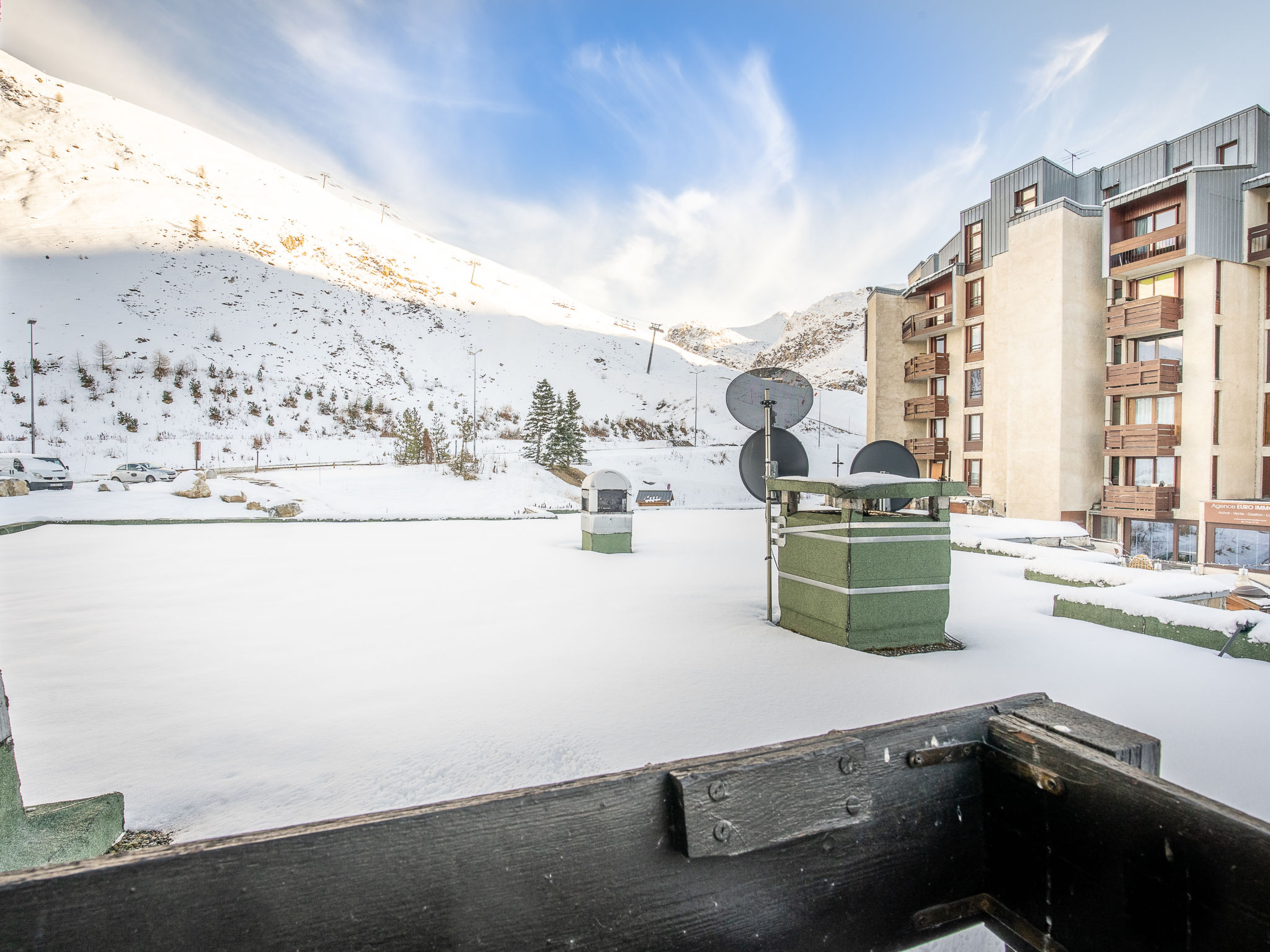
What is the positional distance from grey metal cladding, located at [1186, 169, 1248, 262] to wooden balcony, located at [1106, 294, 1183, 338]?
1326 mm

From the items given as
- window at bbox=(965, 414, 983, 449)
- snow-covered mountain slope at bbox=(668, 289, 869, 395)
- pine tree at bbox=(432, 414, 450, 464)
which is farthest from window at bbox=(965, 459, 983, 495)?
snow-covered mountain slope at bbox=(668, 289, 869, 395)

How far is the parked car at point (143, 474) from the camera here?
20441 mm

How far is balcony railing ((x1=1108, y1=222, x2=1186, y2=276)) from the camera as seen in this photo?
15.5 meters

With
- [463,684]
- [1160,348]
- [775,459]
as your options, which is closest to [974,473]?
[1160,348]

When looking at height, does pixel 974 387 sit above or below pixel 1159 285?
below

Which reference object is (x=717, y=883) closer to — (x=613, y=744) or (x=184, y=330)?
(x=613, y=744)

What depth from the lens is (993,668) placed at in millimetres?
3934

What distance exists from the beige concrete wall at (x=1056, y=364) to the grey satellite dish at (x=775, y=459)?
49.6 ft

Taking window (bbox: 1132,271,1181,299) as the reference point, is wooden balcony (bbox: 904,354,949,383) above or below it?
below

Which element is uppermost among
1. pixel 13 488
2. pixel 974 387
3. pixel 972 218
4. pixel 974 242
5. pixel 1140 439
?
pixel 972 218

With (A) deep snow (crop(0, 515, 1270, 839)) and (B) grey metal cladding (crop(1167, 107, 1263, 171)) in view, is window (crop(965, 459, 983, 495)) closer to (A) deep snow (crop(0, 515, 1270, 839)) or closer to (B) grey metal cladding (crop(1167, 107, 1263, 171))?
(B) grey metal cladding (crop(1167, 107, 1263, 171))

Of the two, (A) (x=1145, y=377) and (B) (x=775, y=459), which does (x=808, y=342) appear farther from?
(B) (x=775, y=459)

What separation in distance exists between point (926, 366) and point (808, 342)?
283 feet

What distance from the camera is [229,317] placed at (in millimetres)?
41875
